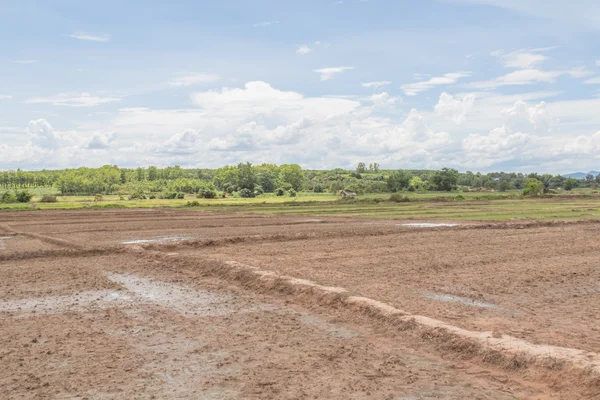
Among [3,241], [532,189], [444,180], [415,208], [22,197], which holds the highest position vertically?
[444,180]

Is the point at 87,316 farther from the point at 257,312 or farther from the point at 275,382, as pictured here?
the point at 275,382

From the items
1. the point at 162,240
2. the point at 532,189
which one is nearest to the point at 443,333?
the point at 162,240

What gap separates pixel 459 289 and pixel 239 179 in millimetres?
106606

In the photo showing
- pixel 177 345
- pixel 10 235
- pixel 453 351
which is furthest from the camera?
pixel 10 235

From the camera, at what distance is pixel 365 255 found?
67.4 feet

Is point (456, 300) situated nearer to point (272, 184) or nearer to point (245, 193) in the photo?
point (245, 193)

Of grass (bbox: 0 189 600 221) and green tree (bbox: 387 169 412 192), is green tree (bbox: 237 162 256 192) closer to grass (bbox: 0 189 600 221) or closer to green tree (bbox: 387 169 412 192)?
green tree (bbox: 387 169 412 192)

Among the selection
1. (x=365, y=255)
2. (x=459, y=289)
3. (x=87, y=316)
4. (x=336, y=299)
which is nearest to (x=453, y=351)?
(x=336, y=299)

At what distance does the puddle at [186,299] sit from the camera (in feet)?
38.9

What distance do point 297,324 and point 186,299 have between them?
3699 millimetres

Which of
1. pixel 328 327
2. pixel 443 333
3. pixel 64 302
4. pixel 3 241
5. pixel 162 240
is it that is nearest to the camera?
pixel 443 333

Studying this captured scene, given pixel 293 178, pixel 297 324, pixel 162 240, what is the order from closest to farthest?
pixel 297 324, pixel 162 240, pixel 293 178

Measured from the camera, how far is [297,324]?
10.5 metres

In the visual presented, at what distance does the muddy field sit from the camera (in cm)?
725
